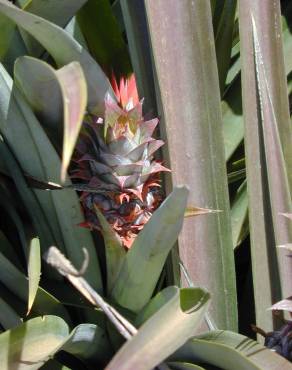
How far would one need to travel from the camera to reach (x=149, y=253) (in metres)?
0.77

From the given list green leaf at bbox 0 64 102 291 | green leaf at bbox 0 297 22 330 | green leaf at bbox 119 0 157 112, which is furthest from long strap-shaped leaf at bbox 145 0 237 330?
green leaf at bbox 0 297 22 330

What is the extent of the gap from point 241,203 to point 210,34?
13.8 inches

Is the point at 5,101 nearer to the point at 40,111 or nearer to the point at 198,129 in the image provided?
the point at 40,111

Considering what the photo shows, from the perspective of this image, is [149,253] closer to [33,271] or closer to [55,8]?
[33,271]

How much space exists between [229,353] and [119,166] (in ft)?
0.86

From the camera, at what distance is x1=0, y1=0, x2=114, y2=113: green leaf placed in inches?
27.0

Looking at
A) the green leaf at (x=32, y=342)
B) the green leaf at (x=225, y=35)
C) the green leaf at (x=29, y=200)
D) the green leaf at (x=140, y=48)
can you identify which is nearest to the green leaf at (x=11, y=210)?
the green leaf at (x=29, y=200)

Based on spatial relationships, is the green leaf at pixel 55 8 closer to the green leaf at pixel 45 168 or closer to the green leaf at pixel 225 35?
the green leaf at pixel 45 168

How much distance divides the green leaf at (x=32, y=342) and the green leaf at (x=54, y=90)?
252 millimetres

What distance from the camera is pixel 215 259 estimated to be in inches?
36.6

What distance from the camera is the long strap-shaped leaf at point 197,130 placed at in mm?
890

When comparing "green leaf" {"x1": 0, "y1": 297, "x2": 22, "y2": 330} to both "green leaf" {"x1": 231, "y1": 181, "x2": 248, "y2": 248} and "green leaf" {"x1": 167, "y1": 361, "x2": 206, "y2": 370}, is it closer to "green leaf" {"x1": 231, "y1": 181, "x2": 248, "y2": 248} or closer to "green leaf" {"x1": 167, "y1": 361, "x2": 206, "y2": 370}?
"green leaf" {"x1": 167, "y1": 361, "x2": 206, "y2": 370}

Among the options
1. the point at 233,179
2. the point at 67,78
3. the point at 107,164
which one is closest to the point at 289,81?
the point at 233,179

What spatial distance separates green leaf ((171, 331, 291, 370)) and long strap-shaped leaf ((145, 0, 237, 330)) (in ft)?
0.34
